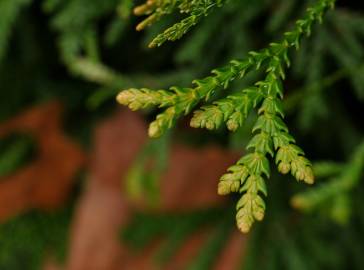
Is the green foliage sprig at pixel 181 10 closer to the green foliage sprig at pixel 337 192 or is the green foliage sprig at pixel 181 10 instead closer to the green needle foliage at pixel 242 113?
the green needle foliage at pixel 242 113

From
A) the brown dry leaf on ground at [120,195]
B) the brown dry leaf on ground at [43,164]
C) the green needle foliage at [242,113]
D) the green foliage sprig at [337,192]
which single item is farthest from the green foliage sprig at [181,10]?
the brown dry leaf on ground at [43,164]

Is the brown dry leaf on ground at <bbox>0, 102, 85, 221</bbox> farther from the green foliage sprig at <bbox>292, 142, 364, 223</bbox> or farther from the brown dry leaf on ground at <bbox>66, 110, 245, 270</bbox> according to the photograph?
the green foliage sprig at <bbox>292, 142, 364, 223</bbox>

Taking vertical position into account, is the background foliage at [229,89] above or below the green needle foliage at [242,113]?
below

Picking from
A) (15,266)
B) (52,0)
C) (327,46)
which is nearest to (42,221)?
(15,266)

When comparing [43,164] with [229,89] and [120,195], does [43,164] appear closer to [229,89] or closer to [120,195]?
[120,195]

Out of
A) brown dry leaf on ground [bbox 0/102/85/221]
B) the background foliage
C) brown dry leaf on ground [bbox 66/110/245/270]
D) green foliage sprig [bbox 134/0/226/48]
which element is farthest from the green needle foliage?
brown dry leaf on ground [bbox 0/102/85/221]

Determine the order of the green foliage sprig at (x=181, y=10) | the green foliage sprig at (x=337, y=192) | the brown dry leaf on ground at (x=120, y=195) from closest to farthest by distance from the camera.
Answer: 1. the green foliage sprig at (x=181, y=10)
2. the green foliage sprig at (x=337, y=192)
3. the brown dry leaf on ground at (x=120, y=195)

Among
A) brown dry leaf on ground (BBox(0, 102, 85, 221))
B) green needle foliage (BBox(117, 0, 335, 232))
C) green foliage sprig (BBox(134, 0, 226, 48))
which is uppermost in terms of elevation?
green foliage sprig (BBox(134, 0, 226, 48))
